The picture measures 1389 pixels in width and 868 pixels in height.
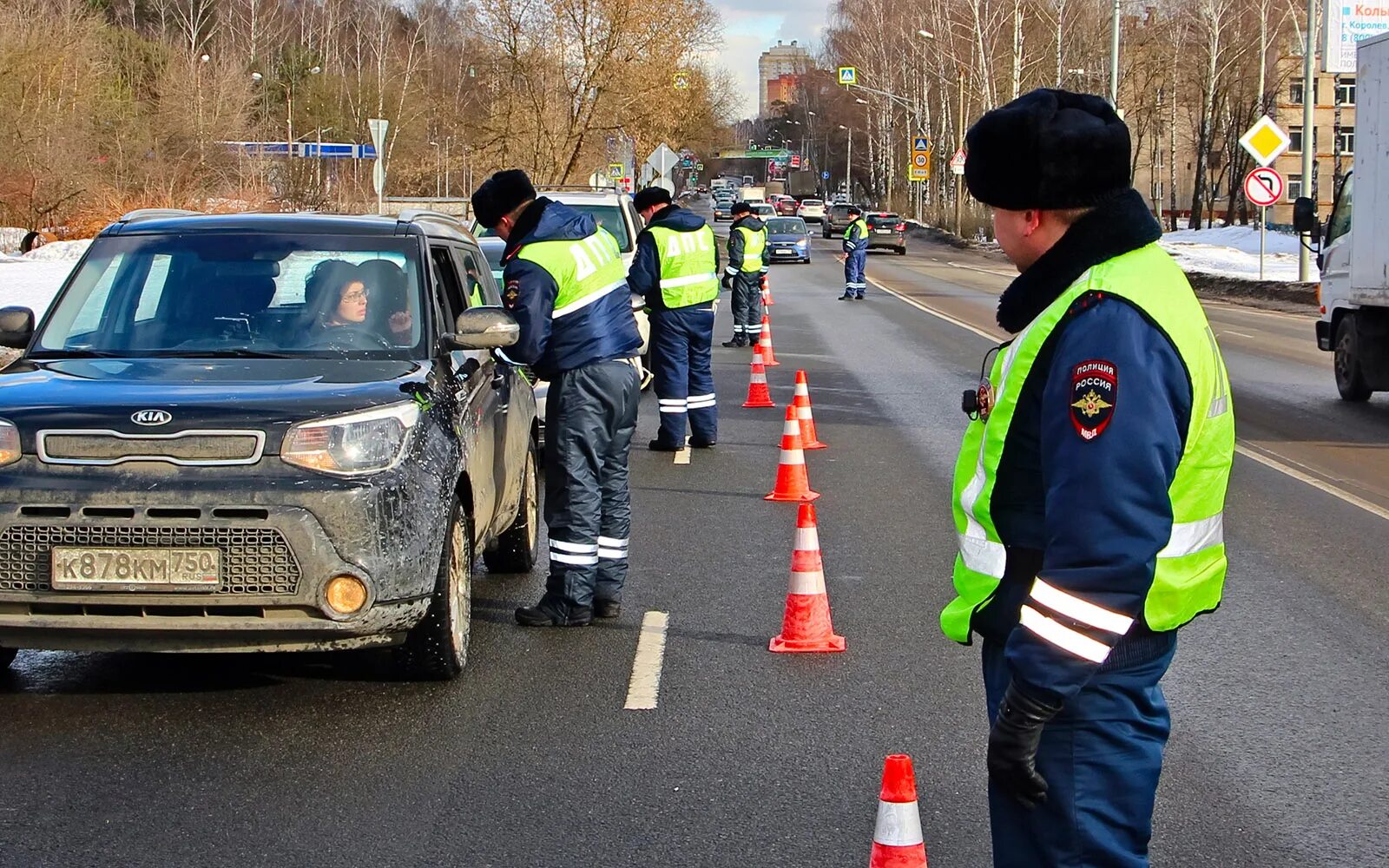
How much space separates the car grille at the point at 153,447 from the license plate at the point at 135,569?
0.30 meters

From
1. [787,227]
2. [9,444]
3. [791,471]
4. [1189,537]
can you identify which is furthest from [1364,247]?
[787,227]

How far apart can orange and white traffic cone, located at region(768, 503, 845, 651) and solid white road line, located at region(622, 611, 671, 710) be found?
19.1 inches

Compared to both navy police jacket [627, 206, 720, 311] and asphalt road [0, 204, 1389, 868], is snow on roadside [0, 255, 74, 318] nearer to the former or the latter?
navy police jacket [627, 206, 720, 311]

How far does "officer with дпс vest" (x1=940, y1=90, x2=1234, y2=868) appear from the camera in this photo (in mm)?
2564

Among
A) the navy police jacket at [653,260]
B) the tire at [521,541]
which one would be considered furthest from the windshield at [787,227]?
the tire at [521,541]

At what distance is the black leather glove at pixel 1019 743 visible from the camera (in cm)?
260

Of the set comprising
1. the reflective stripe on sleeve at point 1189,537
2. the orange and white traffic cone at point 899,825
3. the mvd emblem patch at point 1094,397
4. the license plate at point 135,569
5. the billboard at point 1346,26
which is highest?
the billboard at point 1346,26

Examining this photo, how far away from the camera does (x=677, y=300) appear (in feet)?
40.2

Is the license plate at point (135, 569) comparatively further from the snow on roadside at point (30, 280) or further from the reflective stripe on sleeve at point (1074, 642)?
the snow on roadside at point (30, 280)

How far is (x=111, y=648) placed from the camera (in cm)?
548

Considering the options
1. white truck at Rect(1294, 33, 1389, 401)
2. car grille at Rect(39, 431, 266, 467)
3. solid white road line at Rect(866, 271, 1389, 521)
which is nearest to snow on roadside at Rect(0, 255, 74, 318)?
solid white road line at Rect(866, 271, 1389, 521)

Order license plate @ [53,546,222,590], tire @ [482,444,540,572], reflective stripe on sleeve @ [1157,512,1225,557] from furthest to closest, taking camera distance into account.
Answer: tire @ [482,444,540,572] → license plate @ [53,546,222,590] → reflective stripe on sleeve @ [1157,512,1225,557]

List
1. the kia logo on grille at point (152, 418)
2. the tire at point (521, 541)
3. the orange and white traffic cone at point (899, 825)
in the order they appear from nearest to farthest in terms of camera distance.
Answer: the orange and white traffic cone at point (899, 825)
the kia logo on grille at point (152, 418)
the tire at point (521, 541)

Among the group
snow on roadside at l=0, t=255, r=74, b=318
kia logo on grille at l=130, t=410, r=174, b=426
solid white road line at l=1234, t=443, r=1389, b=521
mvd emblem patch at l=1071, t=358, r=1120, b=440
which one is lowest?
solid white road line at l=1234, t=443, r=1389, b=521
